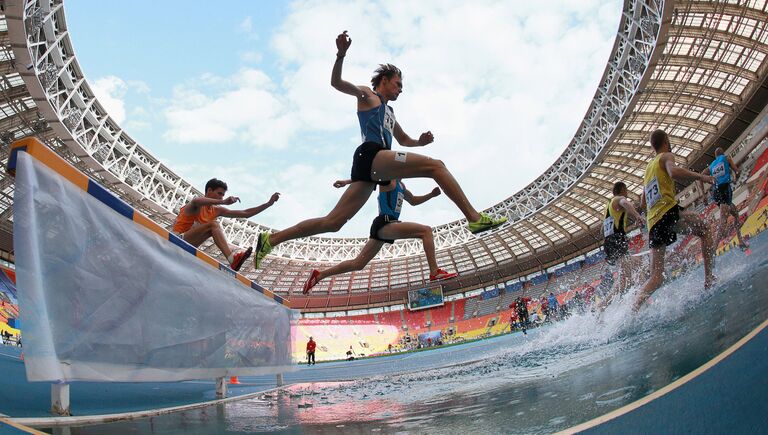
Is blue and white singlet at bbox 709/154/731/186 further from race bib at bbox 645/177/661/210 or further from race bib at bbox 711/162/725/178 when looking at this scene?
race bib at bbox 645/177/661/210

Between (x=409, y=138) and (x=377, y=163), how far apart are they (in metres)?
1.04

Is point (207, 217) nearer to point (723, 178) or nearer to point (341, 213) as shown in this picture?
point (341, 213)

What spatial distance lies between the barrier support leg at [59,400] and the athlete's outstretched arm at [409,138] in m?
3.07

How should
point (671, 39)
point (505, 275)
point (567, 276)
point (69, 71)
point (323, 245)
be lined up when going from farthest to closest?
point (505, 275) < point (567, 276) < point (323, 245) < point (671, 39) < point (69, 71)

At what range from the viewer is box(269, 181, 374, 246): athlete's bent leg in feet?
11.3

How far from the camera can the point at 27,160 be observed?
1.62m

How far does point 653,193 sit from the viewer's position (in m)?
4.07

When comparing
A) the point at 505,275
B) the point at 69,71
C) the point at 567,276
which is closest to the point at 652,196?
the point at 69,71

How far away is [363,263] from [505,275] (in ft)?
135

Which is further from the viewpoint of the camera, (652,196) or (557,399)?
(652,196)

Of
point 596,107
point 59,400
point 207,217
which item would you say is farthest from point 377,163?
point 596,107

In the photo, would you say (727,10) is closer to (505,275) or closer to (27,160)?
(27,160)

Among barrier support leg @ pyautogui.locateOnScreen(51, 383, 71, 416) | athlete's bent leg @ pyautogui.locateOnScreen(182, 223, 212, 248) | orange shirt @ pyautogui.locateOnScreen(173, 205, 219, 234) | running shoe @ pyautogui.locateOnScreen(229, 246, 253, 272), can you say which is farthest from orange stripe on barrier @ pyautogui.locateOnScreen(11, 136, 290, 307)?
orange shirt @ pyautogui.locateOnScreen(173, 205, 219, 234)

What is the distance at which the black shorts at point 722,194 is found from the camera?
449 cm
